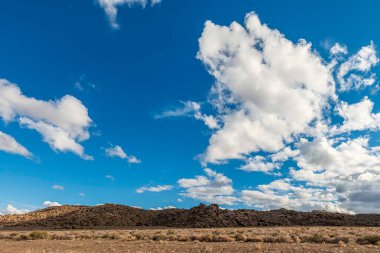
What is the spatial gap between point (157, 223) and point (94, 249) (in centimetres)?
6116

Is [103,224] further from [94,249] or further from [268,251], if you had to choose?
[268,251]

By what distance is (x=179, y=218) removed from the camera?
90.8 metres

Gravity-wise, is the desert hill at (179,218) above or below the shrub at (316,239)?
above

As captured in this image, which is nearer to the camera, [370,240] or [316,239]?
[370,240]

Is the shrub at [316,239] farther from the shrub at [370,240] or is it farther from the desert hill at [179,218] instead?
the desert hill at [179,218]

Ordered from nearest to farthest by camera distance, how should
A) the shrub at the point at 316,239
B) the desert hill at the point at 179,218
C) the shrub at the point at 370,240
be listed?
the shrub at the point at 370,240 < the shrub at the point at 316,239 < the desert hill at the point at 179,218

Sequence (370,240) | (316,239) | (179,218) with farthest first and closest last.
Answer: (179,218), (316,239), (370,240)

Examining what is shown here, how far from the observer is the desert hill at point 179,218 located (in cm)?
8750

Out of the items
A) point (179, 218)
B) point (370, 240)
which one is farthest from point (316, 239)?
point (179, 218)

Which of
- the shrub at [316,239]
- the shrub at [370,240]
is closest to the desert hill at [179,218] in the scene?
the shrub at [316,239]

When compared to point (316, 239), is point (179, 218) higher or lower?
higher

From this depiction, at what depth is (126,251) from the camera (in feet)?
96.0

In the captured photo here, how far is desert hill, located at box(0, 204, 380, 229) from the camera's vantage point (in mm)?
87500

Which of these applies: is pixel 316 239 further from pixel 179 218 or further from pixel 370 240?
pixel 179 218
